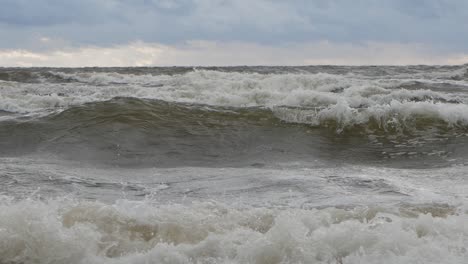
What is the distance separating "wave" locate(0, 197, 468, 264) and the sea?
0.03 ft

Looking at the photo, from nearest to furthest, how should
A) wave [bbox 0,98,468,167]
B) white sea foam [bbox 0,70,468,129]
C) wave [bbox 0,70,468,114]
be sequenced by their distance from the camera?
wave [bbox 0,98,468,167] → white sea foam [bbox 0,70,468,129] → wave [bbox 0,70,468,114]

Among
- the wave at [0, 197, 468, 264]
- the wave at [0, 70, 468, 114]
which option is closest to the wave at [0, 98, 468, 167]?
the wave at [0, 70, 468, 114]

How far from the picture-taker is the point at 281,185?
540 centimetres

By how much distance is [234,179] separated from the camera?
19.4 feet

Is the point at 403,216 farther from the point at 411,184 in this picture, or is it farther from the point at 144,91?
the point at 144,91

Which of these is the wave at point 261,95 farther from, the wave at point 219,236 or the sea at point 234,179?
the wave at point 219,236

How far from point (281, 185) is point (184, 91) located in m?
8.45

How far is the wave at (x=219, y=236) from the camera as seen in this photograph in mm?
3311

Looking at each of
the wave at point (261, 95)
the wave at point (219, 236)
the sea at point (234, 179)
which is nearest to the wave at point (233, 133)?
the sea at point (234, 179)

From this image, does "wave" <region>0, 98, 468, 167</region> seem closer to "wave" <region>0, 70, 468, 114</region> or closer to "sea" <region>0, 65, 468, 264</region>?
"sea" <region>0, 65, 468, 264</region>

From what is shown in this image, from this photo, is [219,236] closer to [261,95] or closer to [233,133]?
[233,133]

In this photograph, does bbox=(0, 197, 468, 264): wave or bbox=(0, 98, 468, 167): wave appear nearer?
bbox=(0, 197, 468, 264): wave

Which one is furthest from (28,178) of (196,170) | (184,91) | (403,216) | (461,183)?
(184,91)

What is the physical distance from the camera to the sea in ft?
11.2
